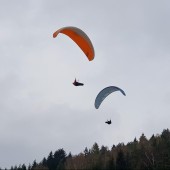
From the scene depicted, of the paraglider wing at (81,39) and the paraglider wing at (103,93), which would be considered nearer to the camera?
the paraglider wing at (81,39)

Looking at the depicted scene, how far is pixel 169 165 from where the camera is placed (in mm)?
63219

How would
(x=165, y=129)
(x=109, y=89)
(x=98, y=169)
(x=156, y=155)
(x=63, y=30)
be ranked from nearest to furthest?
(x=63, y=30) < (x=109, y=89) < (x=98, y=169) < (x=156, y=155) < (x=165, y=129)

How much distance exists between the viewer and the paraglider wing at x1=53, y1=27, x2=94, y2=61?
28.1m

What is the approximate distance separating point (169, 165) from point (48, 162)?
54690mm

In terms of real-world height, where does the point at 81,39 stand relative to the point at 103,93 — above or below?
above

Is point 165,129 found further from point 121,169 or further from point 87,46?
point 87,46

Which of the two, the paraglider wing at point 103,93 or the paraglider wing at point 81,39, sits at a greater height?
the paraglider wing at point 81,39

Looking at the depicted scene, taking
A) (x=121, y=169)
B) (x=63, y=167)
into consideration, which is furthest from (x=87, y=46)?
(x=63, y=167)

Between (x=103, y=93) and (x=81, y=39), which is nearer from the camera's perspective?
(x=81, y=39)

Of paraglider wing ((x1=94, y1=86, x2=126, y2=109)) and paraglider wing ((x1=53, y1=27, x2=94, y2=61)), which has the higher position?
paraglider wing ((x1=53, y1=27, x2=94, y2=61))

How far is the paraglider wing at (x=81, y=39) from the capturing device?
28.1 m

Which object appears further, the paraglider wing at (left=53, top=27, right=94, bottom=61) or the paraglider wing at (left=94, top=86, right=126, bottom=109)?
the paraglider wing at (left=94, top=86, right=126, bottom=109)

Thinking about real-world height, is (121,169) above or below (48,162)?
below

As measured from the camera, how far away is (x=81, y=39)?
2902cm
